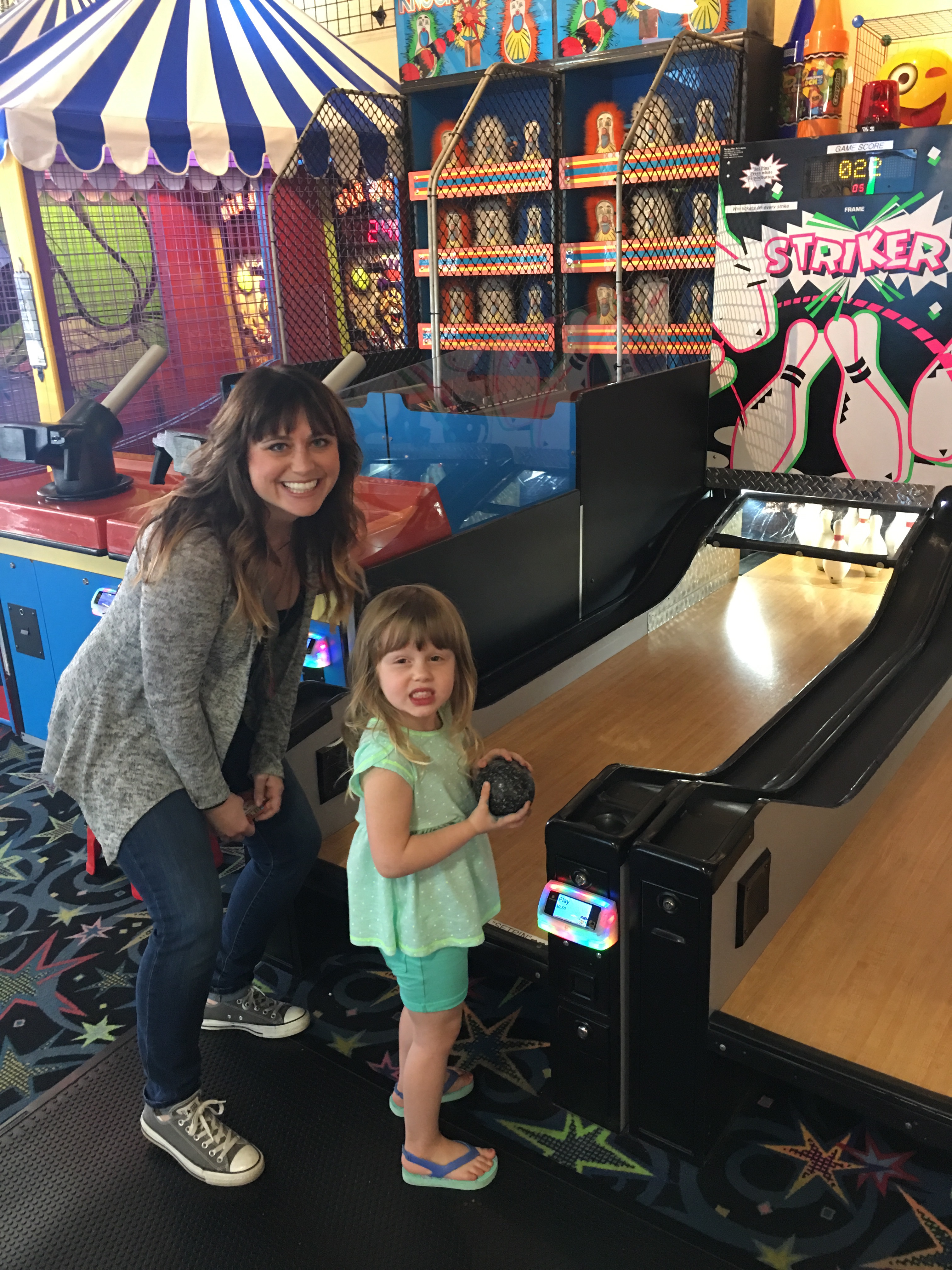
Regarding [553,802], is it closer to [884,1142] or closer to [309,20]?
[884,1142]

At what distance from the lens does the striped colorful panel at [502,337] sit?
4727 mm

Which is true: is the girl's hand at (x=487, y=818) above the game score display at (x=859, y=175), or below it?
A: below

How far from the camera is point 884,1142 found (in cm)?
186

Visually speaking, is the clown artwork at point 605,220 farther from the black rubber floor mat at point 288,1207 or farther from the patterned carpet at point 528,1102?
the black rubber floor mat at point 288,1207

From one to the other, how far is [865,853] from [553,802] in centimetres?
72

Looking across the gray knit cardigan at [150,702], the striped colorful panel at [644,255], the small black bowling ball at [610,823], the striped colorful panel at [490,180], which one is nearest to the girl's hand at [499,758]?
the small black bowling ball at [610,823]

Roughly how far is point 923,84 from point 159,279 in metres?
3.65

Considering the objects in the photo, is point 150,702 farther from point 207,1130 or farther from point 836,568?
point 836,568

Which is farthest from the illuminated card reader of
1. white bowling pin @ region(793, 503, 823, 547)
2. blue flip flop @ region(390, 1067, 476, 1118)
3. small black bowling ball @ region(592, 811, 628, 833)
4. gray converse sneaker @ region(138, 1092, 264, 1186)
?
white bowling pin @ region(793, 503, 823, 547)

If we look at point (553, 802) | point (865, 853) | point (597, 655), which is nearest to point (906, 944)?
point (865, 853)

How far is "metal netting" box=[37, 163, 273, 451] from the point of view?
16.6 ft

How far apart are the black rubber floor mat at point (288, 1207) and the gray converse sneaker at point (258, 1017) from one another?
0.14 m

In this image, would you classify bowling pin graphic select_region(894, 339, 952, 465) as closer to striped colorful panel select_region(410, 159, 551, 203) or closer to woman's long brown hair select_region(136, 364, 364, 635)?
striped colorful panel select_region(410, 159, 551, 203)

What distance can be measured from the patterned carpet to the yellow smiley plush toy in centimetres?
309
